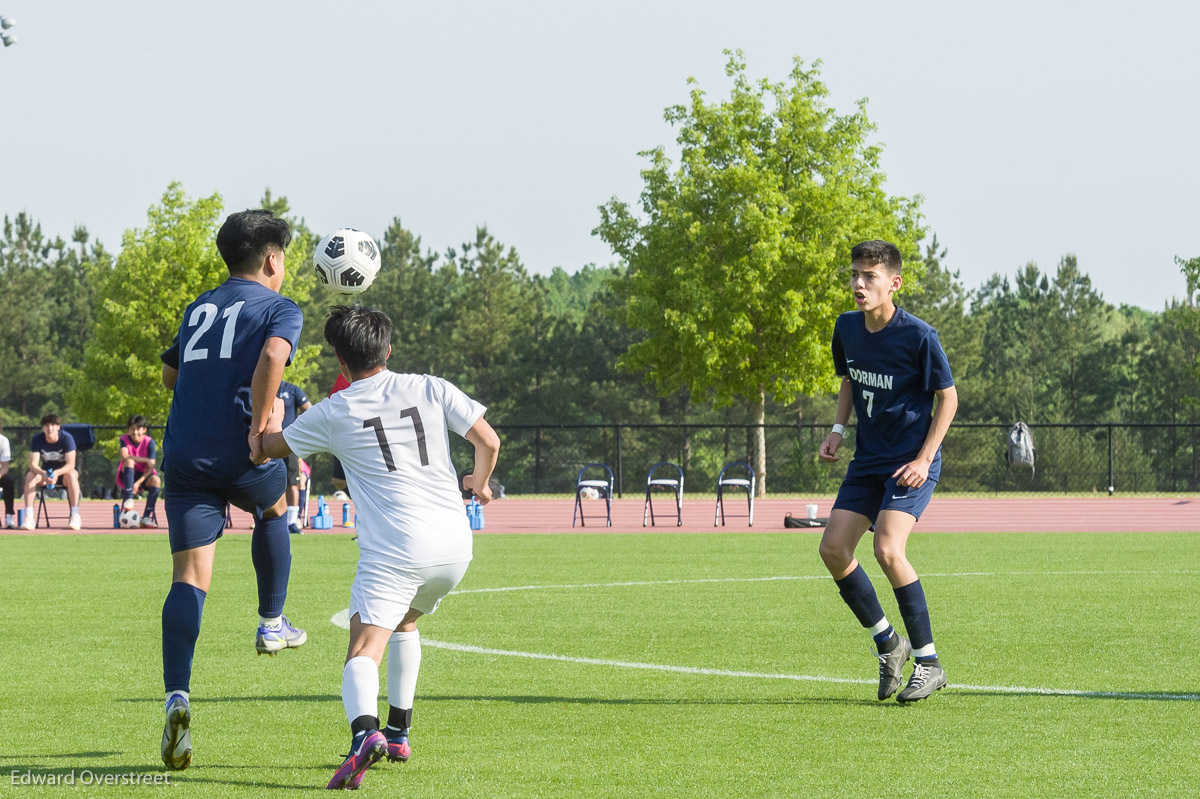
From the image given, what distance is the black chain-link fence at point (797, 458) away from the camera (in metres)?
44.2

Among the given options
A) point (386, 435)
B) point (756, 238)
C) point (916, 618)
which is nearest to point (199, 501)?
point (386, 435)

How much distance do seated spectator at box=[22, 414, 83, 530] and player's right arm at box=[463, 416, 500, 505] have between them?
18.1 meters

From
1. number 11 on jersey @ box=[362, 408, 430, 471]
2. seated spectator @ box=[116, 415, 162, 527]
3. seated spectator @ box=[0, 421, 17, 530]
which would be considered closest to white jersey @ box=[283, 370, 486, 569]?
number 11 on jersey @ box=[362, 408, 430, 471]

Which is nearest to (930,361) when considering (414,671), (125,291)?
(414,671)

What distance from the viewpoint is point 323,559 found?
15.3m

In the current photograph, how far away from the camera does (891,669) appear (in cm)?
639

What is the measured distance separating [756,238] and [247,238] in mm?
35375

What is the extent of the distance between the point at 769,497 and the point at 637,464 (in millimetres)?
14905

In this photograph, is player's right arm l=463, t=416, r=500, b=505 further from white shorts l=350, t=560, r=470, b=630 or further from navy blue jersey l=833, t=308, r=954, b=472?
navy blue jersey l=833, t=308, r=954, b=472

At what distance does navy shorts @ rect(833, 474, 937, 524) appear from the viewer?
21.5 ft

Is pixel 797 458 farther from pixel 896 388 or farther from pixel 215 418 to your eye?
pixel 215 418

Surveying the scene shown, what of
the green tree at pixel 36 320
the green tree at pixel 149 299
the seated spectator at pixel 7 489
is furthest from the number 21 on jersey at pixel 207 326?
the green tree at pixel 36 320

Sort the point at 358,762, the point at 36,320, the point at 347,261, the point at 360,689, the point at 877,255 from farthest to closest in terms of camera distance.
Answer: the point at 36,320 → the point at 347,261 → the point at 877,255 → the point at 360,689 → the point at 358,762

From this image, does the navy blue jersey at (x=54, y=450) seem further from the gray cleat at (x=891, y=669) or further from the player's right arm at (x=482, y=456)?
the player's right arm at (x=482, y=456)
